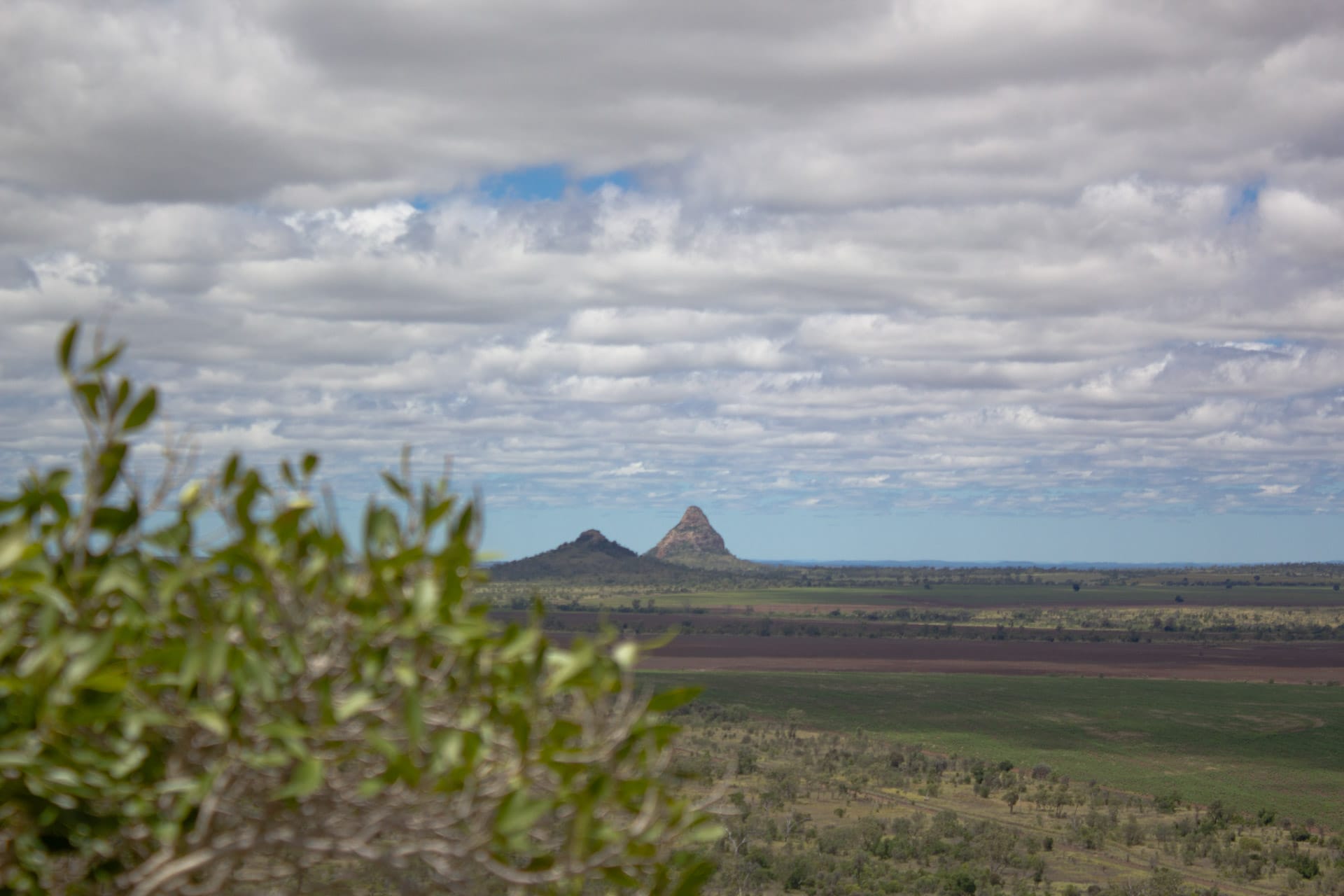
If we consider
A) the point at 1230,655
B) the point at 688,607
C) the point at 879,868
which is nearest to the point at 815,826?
the point at 879,868

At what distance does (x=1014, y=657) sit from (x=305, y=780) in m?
116

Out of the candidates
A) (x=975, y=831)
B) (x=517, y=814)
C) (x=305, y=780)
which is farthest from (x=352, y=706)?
(x=975, y=831)

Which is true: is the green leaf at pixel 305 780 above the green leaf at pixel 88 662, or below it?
below

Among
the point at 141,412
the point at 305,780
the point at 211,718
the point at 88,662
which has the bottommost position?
the point at 305,780

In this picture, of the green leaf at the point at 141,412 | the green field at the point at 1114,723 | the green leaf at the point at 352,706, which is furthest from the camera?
the green field at the point at 1114,723

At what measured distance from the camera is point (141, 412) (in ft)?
13.3

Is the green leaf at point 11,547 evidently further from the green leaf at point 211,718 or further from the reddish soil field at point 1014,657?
the reddish soil field at point 1014,657

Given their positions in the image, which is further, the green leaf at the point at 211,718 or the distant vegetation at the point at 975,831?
the distant vegetation at the point at 975,831

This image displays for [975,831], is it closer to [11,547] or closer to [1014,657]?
[11,547]

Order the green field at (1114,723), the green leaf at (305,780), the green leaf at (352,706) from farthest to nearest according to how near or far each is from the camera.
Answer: the green field at (1114,723) → the green leaf at (352,706) → the green leaf at (305,780)

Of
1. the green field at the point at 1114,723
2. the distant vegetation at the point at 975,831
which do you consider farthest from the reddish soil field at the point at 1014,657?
the distant vegetation at the point at 975,831

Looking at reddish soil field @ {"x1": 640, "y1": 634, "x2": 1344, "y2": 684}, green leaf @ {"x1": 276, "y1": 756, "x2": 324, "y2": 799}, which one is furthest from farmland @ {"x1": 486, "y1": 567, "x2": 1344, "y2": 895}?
green leaf @ {"x1": 276, "y1": 756, "x2": 324, "y2": 799}

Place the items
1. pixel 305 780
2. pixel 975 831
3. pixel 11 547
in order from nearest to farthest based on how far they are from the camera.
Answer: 1. pixel 305 780
2. pixel 11 547
3. pixel 975 831

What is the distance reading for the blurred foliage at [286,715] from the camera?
3.60 metres
